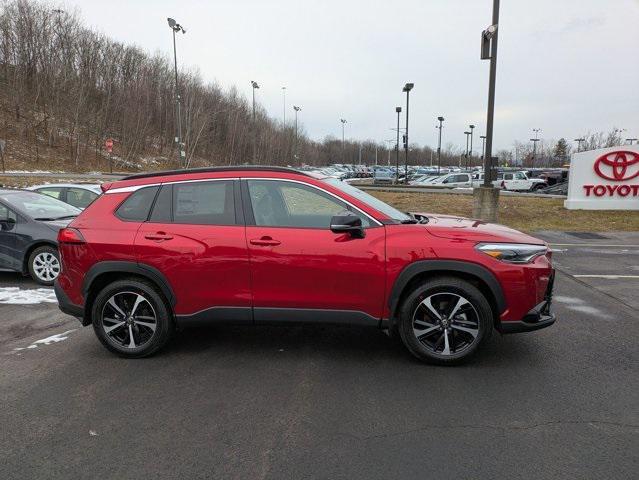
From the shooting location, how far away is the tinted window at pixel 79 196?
39.6ft

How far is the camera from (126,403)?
372 cm

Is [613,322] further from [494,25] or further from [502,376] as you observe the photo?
[494,25]

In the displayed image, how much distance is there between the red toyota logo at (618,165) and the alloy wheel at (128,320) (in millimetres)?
18069

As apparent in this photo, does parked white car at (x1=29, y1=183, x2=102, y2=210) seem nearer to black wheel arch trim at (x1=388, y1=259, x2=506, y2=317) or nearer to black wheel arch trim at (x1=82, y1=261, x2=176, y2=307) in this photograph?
black wheel arch trim at (x1=82, y1=261, x2=176, y2=307)

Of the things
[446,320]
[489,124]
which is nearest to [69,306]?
[446,320]

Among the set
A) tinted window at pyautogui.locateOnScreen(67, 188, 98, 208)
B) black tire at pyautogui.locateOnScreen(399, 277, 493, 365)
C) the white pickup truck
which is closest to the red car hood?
black tire at pyautogui.locateOnScreen(399, 277, 493, 365)

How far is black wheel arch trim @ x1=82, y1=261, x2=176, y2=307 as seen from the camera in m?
4.46

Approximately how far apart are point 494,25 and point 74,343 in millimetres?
13541

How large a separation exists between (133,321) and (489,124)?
12736mm

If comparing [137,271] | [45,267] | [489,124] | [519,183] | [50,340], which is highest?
[489,124]

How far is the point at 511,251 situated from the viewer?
4.20 metres

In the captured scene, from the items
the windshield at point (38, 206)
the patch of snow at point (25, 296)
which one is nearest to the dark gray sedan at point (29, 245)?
the windshield at point (38, 206)

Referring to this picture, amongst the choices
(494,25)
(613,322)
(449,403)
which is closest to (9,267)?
(449,403)

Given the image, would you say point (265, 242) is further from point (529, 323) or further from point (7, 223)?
point (7, 223)
